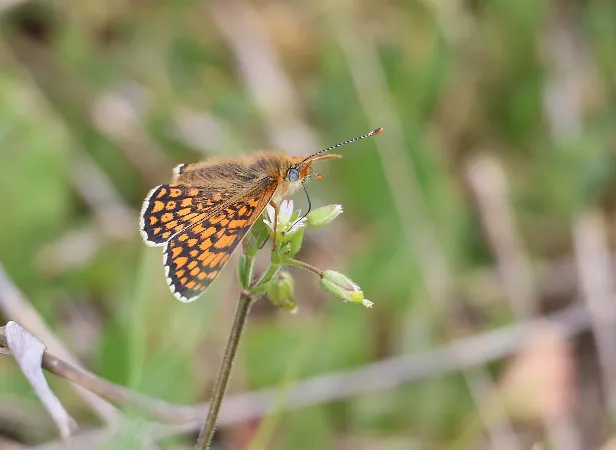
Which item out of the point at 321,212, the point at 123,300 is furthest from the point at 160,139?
the point at 321,212

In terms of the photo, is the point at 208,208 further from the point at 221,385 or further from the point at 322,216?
the point at 221,385

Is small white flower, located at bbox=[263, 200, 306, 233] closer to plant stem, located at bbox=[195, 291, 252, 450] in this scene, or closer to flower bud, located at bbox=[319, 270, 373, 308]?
flower bud, located at bbox=[319, 270, 373, 308]

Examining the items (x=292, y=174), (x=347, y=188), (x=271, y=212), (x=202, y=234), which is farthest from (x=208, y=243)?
(x=347, y=188)

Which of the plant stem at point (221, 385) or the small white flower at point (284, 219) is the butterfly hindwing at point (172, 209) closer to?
the small white flower at point (284, 219)

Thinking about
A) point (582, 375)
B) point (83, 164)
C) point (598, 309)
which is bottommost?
point (582, 375)

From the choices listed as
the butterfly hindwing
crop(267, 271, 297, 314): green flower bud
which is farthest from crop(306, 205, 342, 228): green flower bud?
the butterfly hindwing

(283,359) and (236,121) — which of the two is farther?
(236,121)

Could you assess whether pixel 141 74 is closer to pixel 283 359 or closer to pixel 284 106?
pixel 284 106
